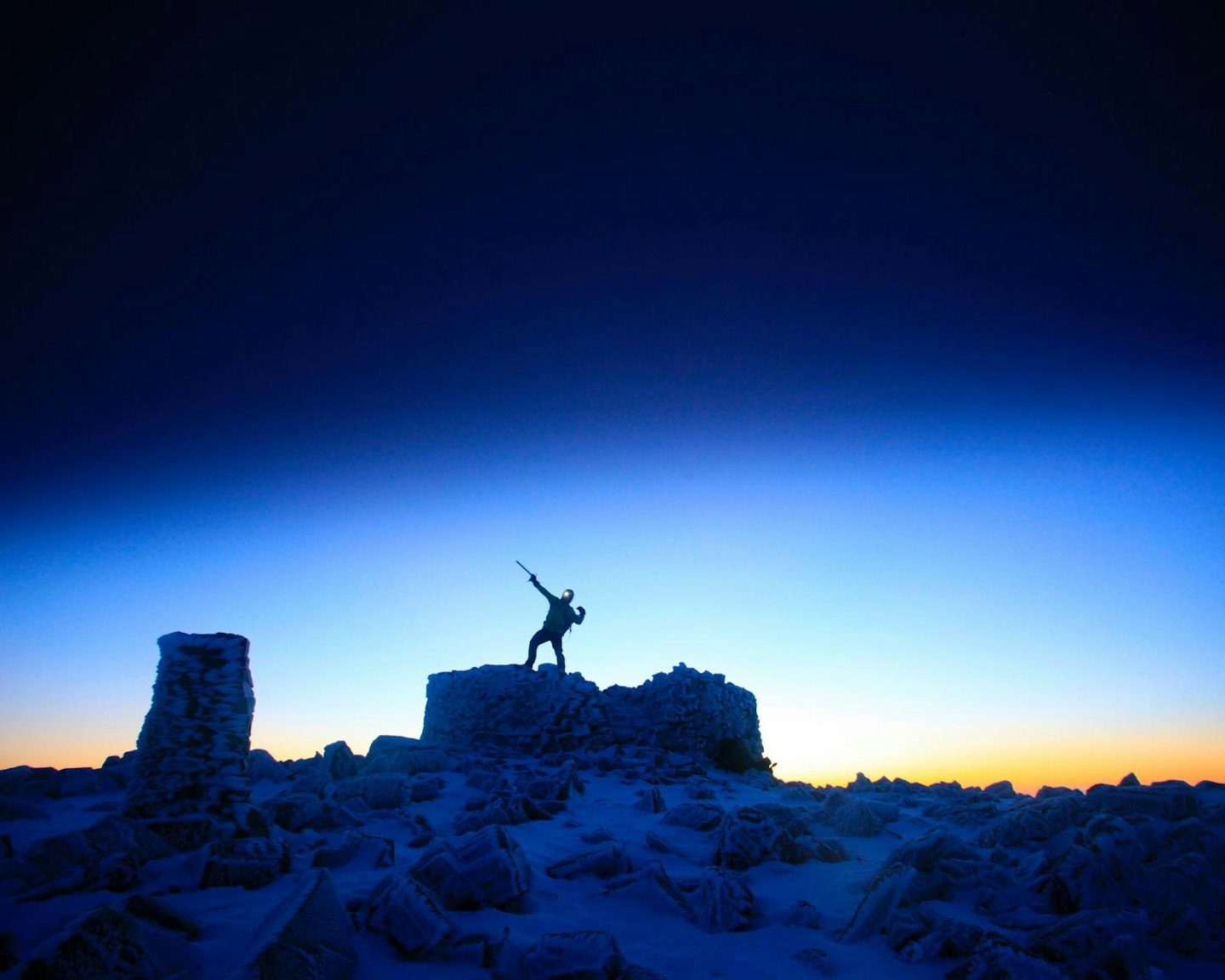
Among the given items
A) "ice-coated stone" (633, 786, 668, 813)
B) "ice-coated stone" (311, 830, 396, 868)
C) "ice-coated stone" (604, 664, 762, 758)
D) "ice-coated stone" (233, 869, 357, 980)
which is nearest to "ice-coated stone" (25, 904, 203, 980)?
"ice-coated stone" (233, 869, 357, 980)

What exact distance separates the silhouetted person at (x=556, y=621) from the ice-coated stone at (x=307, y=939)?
39.0 ft

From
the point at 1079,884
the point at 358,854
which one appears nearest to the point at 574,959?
the point at 358,854

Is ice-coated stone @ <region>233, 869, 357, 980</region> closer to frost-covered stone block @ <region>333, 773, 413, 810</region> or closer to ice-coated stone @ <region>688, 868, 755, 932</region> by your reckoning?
ice-coated stone @ <region>688, 868, 755, 932</region>

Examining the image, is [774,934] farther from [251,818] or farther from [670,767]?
[670,767]

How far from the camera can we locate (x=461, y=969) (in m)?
3.08

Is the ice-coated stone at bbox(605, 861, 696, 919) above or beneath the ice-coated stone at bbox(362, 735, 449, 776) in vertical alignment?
beneath

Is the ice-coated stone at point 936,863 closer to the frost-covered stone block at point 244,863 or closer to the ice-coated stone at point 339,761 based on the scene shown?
the frost-covered stone block at point 244,863

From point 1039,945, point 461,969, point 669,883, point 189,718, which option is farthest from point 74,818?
point 1039,945

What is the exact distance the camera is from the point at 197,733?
5281 millimetres

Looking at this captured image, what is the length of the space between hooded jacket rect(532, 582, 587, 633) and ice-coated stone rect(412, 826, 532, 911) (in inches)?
432

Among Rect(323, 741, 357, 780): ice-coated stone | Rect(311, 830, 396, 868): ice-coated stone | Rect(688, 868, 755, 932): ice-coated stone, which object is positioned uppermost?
Rect(323, 741, 357, 780): ice-coated stone

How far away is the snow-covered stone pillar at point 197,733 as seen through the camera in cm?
509

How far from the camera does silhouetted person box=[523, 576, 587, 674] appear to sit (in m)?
15.1

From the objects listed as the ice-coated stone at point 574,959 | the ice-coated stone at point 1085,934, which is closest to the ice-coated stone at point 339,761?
the ice-coated stone at point 574,959
